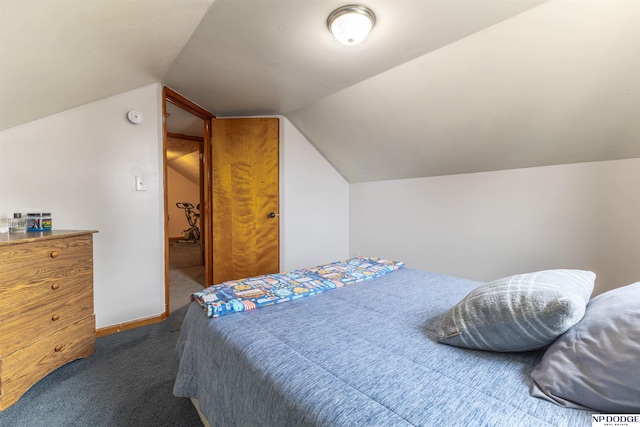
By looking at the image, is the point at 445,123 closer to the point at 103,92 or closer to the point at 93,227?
the point at 103,92

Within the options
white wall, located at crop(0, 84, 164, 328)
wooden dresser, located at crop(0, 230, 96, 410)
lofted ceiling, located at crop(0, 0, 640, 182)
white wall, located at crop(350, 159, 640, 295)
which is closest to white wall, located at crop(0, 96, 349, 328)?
white wall, located at crop(0, 84, 164, 328)

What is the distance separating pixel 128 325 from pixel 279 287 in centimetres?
176

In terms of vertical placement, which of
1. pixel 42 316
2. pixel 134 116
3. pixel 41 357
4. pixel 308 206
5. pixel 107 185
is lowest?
pixel 41 357

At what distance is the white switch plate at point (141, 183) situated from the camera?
2420 millimetres

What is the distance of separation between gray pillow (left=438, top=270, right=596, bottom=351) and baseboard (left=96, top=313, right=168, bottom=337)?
2512 millimetres

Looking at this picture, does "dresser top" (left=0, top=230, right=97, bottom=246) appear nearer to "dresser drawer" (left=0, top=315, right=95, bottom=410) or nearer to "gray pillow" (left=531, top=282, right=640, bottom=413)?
"dresser drawer" (left=0, top=315, right=95, bottom=410)

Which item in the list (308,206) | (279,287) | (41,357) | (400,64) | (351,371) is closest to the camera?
(351,371)

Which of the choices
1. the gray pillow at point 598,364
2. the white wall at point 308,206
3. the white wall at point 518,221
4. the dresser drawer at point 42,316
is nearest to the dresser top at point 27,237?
the dresser drawer at point 42,316

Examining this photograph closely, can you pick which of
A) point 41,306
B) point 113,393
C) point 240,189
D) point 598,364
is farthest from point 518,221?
point 41,306

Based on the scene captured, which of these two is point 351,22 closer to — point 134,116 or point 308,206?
point 134,116

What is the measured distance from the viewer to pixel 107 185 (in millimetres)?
2281

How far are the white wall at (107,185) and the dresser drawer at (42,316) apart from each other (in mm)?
415

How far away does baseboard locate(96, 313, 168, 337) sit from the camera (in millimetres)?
2230

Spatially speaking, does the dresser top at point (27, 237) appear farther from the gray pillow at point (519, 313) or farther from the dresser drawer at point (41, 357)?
the gray pillow at point (519, 313)
